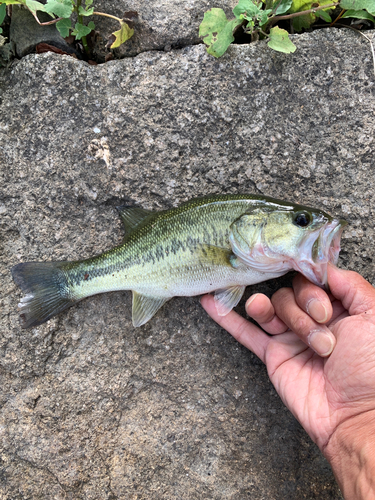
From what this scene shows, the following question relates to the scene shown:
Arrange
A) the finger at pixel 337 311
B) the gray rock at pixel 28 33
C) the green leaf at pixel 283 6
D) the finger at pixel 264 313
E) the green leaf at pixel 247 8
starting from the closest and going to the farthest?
the finger at pixel 264 313, the finger at pixel 337 311, the green leaf at pixel 247 8, the green leaf at pixel 283 6, the gray rock at pixel 28 33

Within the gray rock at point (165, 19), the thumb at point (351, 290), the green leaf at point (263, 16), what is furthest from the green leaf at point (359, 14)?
the thumb at point (351, 290)

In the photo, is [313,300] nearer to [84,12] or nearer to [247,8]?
[247,8]

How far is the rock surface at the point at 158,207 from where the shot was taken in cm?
294

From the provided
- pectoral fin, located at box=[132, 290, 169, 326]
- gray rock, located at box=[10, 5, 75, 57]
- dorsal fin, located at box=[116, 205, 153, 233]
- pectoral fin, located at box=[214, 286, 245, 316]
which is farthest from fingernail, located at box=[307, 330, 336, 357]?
gray rock, located at box=[10, 5, 75, 57]

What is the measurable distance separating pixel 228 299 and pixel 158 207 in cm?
94

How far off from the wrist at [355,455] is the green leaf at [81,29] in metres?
3.51

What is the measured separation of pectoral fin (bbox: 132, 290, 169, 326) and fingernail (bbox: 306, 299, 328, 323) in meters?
1.08

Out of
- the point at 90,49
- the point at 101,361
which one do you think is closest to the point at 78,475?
the point at 101,361

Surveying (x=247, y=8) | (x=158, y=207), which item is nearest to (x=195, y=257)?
(x=158, y=207)

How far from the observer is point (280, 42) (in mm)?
2855

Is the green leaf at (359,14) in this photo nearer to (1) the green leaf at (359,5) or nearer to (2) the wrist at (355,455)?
(1) the green leaf at (359,5)

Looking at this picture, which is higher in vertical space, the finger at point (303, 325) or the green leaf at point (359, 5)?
the green leaf at point (359, 5)

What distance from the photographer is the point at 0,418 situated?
116 inches

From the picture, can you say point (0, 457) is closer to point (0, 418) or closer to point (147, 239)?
point (0, 418)
